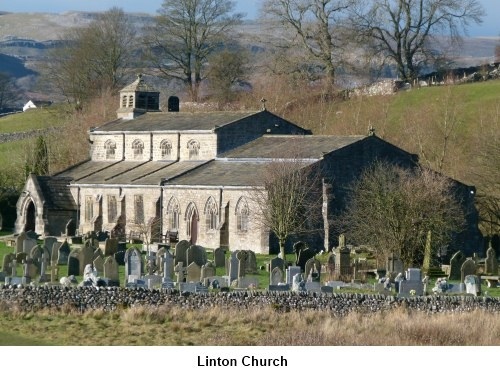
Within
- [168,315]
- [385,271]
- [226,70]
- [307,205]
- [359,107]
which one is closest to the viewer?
[168,315]

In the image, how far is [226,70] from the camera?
121 meters

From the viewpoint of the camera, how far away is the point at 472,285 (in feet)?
153

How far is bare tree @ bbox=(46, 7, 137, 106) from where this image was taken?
125m

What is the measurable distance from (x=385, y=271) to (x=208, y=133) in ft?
90.6

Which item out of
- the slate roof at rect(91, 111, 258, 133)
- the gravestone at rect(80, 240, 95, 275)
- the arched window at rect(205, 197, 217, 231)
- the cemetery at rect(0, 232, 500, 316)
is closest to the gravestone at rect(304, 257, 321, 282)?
the cemetery at rect(0, 232, 500, 316)

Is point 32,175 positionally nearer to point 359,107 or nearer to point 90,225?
point 90,225

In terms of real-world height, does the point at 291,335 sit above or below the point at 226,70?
below

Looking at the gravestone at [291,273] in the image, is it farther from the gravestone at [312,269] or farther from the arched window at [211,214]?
Answer: the arched window at [211,214]

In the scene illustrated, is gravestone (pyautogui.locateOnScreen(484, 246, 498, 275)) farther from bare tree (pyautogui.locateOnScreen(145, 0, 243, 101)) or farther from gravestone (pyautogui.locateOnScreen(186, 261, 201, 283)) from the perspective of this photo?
bare tree (pyautogui.locateOnScreen(145, 0, 243, 101))

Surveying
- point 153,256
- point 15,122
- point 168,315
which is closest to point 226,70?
point 15,122

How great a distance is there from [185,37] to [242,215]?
2065 inches

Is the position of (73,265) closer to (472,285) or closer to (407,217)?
(407,217)

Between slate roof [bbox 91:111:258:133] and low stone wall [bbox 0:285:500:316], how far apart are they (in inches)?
1367

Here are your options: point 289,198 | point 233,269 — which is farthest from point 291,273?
point 289,198
